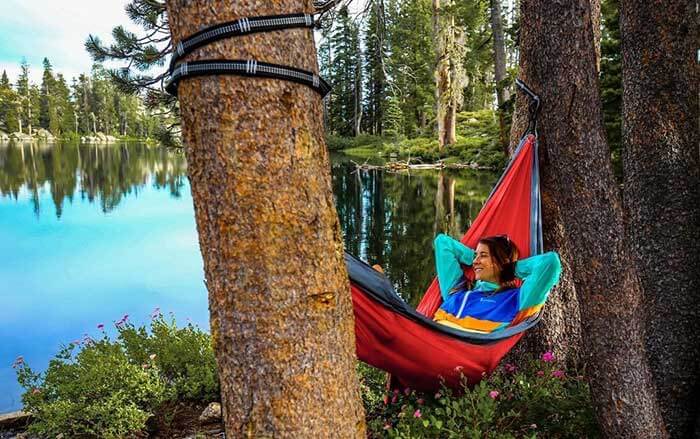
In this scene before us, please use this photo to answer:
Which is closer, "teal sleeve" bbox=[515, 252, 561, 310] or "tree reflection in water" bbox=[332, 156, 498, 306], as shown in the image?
"teal sleeve" bbox=[515, 252, 561, 310]

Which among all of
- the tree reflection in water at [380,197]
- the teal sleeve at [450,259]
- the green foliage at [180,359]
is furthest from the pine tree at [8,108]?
the teal sleeve at [450,259]

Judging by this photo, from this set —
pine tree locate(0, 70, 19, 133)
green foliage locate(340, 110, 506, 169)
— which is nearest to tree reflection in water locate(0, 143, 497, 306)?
green foliage locate(340, 110, 506, 169)

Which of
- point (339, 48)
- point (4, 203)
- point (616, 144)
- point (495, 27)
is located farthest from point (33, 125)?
point (616, 144)

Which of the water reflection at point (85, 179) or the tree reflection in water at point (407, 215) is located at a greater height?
the water reflection at point (85, 179)

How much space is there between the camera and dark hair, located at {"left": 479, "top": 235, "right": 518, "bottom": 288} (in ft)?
8.38

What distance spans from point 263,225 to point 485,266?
1939mm

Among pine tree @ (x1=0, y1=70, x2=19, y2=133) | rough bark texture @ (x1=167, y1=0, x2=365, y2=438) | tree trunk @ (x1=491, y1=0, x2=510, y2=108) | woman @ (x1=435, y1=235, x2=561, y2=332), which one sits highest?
pine tree @ (x1=0, y1=70, x2=19, y2=133)

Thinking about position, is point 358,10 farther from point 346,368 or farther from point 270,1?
point 346,368

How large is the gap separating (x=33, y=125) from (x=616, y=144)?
55469 millimetres

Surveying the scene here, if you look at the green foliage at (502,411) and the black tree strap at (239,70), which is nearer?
the black tree strap at (239,70)

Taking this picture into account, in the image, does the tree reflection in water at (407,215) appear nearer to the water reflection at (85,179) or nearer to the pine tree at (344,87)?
the water reflection at (85,179)

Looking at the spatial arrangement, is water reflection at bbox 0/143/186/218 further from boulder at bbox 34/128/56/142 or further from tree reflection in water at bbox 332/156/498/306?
boulder at bbox 34/128/56/142

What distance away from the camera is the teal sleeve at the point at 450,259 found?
275 centimetres

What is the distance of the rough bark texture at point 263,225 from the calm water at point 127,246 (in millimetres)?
4080
